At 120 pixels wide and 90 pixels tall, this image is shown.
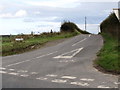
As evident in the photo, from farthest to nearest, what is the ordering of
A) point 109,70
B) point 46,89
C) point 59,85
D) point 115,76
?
point 109,70 < point 115,76 < point 59,85 < point 46,89

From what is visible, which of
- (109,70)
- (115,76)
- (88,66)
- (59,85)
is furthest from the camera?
(88,66)

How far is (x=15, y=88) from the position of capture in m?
9.91

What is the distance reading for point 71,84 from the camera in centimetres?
1058

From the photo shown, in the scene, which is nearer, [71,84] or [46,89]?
[46,89]

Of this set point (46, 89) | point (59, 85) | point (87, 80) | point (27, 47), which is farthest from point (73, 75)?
point (27, 47)

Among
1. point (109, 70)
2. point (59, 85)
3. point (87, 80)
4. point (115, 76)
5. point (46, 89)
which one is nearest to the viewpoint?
point (46, 89)

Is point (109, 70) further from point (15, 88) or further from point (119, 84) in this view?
point (15, 88)

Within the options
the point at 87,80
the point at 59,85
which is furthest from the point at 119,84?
the point at 59,85

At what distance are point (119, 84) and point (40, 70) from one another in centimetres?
484

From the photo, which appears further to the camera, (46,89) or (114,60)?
(114,60)

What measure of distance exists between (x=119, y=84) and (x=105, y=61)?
524 centimetres

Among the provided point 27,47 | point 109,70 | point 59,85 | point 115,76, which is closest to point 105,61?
point 109,70

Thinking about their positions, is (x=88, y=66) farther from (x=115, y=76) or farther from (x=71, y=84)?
(x=71, y=84)

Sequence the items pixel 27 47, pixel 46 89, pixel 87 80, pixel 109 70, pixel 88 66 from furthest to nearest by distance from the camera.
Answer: pixel 27 47, pixel 88 66, pixel 109 70, pixel 87 80, pixel 46 89
